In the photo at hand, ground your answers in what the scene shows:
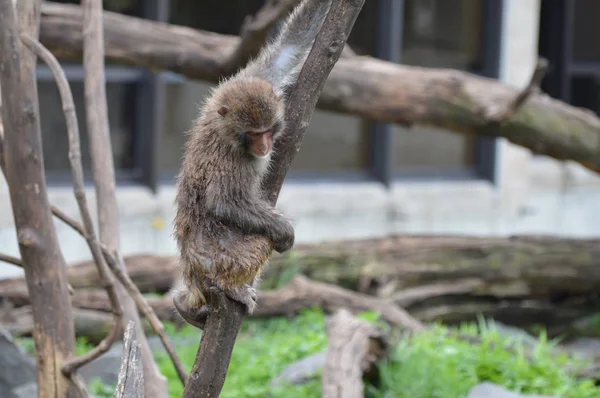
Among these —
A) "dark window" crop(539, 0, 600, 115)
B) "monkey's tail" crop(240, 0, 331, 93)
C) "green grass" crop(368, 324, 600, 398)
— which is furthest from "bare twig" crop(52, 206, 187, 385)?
"dark window" crop(539, 0, 600, 115)

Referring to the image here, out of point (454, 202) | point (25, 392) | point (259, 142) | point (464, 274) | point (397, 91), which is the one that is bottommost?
point (454, 202)

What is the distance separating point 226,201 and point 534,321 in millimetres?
4957

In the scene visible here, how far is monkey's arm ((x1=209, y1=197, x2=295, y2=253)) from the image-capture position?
3252 millimetres

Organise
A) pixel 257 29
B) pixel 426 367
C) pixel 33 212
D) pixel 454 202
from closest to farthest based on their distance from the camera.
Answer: pixel 33 212 < pixel 257 29 < pixel 426 367 < pixel 454 202

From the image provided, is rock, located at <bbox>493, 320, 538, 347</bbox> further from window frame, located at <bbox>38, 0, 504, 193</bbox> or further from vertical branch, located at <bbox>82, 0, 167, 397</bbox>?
vertical branch, located at <bbox>82, 0, 167, 397</bbox>

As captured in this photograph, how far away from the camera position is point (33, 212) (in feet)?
Result: 12.2

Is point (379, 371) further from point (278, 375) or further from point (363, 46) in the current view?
point (363, 46)

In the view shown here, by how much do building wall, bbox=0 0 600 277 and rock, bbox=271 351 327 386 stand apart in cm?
319

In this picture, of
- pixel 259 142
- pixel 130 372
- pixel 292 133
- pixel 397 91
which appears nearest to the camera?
pixel 292 133

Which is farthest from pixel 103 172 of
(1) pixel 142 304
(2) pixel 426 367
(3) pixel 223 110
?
(2) pixel 426 367

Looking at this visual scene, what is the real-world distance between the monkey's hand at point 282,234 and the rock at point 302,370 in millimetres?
2254

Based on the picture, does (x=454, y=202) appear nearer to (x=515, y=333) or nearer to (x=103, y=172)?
(x=515, y=333)

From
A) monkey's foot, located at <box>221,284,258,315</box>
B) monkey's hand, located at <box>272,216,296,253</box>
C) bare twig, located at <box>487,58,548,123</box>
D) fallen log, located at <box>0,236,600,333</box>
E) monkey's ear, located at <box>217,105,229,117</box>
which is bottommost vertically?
fallen log, located at <box>0,236,600,333</box>

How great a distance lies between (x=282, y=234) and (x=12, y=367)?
8.02ft
